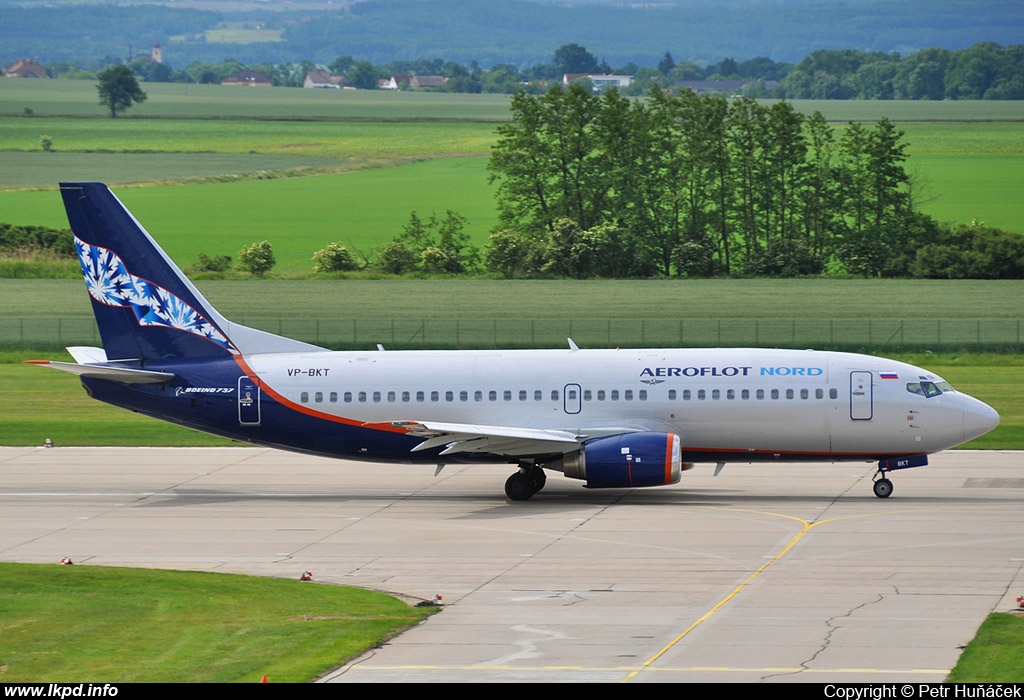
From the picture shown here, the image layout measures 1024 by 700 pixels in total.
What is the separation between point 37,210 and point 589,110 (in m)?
44.5

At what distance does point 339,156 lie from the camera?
15688 cm

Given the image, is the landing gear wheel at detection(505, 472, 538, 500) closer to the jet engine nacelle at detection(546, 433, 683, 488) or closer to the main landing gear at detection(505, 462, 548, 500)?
the main landing gear at detection(505, 462, 548, 500)

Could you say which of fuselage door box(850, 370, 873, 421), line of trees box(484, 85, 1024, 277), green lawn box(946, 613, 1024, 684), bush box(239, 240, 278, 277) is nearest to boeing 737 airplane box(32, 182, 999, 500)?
fuselage door box(850, 370, 873, 421)

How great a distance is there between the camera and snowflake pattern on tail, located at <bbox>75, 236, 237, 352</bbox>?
41.6m

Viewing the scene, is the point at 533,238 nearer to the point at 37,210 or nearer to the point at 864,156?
the point at 864,156

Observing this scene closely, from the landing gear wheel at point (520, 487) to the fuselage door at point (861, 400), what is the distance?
888 centimetres

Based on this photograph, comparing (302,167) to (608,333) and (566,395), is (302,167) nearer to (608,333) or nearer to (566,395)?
(608,333)

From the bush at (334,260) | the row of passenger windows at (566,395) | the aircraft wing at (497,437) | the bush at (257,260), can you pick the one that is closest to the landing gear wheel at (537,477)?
the aircraft wing at (497,437)

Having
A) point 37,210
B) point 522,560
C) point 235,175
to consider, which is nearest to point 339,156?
point 235,175

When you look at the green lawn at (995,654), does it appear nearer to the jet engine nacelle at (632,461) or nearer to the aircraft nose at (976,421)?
the jet engine nacelle at (632,461)

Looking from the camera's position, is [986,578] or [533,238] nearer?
[986,578]

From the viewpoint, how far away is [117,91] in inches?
6973

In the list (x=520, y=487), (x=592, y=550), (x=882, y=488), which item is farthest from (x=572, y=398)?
(x=882, y=488)

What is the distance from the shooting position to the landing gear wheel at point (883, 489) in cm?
3947
